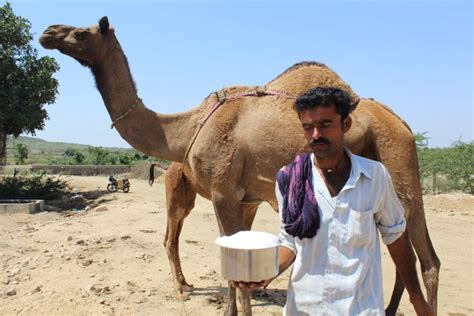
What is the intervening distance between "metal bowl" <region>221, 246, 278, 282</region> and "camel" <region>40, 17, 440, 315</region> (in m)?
2.29

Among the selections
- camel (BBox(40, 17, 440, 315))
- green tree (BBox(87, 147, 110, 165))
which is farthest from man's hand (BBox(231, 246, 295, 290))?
green tree (BBox(87, 147, 110, 165))

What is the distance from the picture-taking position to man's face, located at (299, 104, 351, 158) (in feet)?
6.79

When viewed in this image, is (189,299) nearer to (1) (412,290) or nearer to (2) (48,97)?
(1) (412,290)

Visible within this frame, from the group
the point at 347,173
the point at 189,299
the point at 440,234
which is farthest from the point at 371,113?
the point at 440,234

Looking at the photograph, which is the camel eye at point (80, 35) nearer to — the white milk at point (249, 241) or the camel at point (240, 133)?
the camel at point (240, 133)

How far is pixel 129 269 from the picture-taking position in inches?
263

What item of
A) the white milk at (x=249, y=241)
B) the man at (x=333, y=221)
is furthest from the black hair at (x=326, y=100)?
the white milk at (x=249, y=241)

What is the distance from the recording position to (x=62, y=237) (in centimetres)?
950

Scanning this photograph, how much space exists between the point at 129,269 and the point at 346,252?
5.22 meters

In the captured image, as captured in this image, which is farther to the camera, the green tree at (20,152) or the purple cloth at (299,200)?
the green tree at (20,152)

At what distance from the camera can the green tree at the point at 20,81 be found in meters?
16.1

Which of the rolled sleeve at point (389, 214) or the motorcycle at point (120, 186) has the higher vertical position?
the rolled sleeve at point (389, 214)

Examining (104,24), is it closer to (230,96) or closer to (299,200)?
(230,96)

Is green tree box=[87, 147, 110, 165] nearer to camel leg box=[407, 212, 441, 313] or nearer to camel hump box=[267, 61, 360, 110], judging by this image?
camel hump box=[267, 61, 360, 110]
